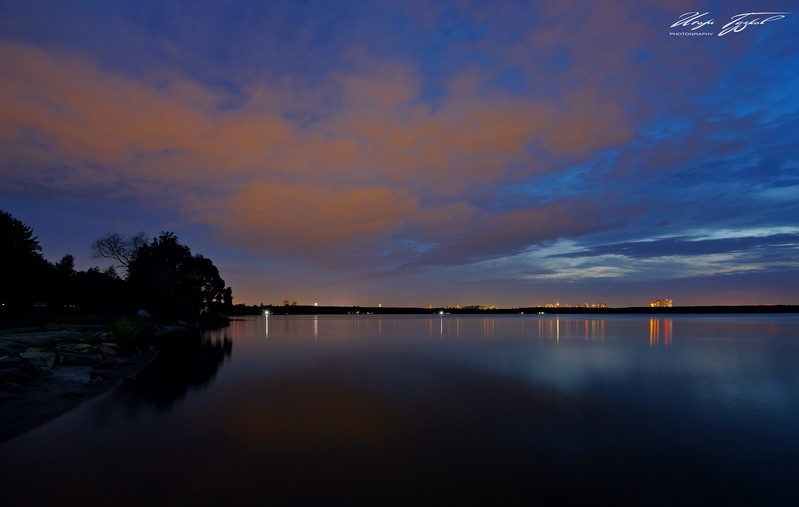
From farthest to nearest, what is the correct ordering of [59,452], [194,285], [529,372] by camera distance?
[194,285] < [529,372] < [59,452]

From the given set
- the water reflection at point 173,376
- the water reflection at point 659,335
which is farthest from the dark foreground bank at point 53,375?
the water reflection at point 659,335

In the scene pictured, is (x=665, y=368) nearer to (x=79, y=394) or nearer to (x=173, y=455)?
(x=173, y=455)

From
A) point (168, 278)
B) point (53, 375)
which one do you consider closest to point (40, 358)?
point (53, 375)

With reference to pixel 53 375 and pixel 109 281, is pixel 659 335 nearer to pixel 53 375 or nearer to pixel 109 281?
pixel 53 375

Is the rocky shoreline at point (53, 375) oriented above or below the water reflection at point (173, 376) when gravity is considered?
above

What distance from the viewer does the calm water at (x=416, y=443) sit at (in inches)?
351

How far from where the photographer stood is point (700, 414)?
53.1ft

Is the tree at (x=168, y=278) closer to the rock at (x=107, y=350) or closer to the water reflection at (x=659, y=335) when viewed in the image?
the rock at (x=107, y=350)

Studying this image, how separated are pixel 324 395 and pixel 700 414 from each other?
14.8m

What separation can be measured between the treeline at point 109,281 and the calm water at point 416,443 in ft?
134

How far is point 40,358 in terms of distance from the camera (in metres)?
19.0

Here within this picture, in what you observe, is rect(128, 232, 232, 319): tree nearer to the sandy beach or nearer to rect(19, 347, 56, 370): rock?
the sandy beach

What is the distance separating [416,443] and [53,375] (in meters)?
16.0

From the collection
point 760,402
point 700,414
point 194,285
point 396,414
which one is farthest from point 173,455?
point 194,285
